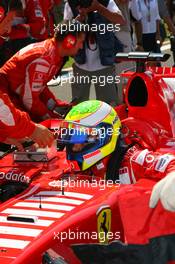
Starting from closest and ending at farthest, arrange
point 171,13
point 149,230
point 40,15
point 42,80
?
point 149,230 < point 42,80 < point 40,15 < point 171,13

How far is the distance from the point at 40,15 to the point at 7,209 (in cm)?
408

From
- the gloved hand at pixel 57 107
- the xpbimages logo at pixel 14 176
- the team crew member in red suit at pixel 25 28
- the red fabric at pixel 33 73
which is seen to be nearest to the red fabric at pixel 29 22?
the team crew member in red suit at pixel 25 28

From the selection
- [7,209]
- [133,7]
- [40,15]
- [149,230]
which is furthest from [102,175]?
[133,7]

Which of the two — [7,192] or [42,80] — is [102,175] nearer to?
[7,192]

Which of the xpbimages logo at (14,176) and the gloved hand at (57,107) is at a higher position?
the gloved hand at (57,107)

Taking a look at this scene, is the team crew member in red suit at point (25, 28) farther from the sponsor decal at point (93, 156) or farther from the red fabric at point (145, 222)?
the red fabric at point (145, 222)

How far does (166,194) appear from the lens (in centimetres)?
267

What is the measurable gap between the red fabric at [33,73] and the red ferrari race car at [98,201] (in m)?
0.98

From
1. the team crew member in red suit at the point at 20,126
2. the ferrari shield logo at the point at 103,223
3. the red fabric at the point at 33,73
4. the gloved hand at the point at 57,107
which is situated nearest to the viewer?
the ferrari shield logo at the point at 103,223

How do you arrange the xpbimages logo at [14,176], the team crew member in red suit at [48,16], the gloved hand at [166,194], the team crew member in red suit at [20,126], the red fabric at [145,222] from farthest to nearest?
the team crew member in red suit at [48,16] < the team crew member in red suit at [20,126] < the xpbimages logo at [14,176] < the red fabric at [145,222] < the gloved hand at [166,194]

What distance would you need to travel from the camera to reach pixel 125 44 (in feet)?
25.1

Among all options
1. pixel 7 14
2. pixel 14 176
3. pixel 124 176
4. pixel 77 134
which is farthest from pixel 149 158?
pixel 7 14

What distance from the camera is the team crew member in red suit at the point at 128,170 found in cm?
293

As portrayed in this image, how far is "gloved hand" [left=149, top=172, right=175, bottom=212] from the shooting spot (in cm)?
266
